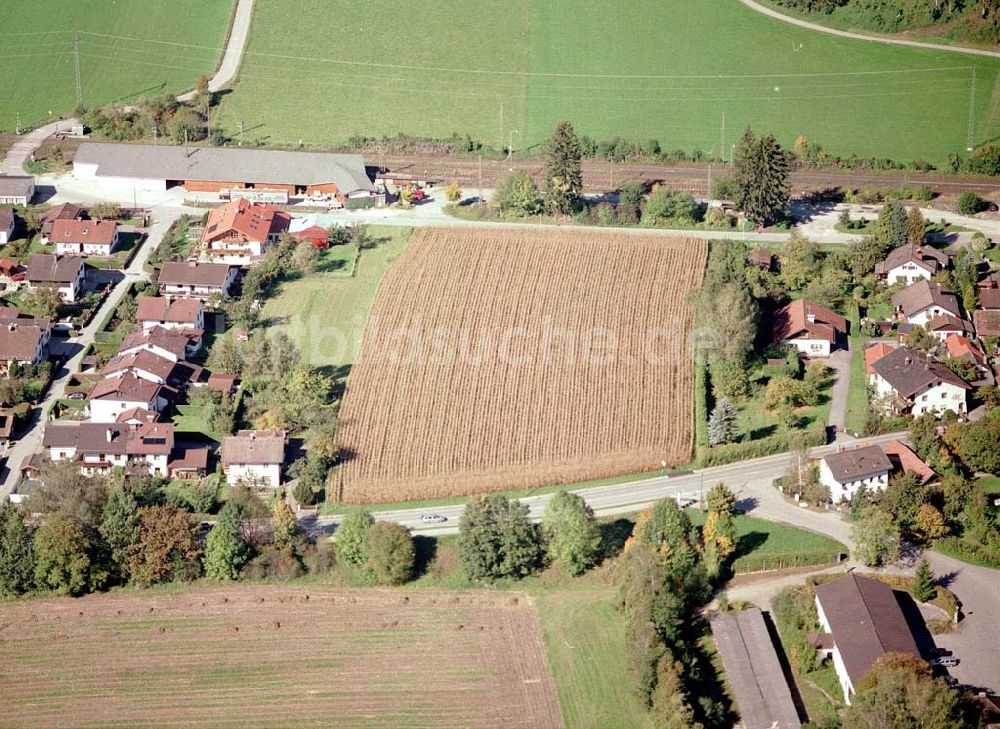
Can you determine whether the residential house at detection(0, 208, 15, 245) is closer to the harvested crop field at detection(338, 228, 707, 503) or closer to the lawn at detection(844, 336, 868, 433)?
the harvested crop field at detection(338, 228, 707, 503)

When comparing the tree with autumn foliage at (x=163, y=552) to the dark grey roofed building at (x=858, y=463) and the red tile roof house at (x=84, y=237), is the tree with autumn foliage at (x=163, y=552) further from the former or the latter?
the red tile roof house at (x=84, y=237)

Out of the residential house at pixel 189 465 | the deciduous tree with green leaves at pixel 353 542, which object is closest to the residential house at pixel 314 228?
the residential house at pixel 189 465

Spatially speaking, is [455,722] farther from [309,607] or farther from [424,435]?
A: [424,435]

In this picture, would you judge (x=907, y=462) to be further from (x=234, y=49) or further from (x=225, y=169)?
(x=234, y=49)

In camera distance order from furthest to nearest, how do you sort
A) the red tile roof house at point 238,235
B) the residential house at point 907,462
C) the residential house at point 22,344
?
the red tile roof house at point 238,235 < the residential house at point 22,344 < the residential house at point 907,462

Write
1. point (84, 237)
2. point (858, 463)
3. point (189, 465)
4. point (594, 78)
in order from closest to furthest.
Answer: point (858, 463)
point (189, 465)
point (84, 237)
point (594, 78)

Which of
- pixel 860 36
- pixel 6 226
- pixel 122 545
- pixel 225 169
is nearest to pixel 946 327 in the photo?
pixel 122 545

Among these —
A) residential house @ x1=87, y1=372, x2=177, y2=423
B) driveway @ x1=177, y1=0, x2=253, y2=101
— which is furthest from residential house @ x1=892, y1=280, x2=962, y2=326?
driveway @ x1=177, y1=0, x2=253, y2=101
